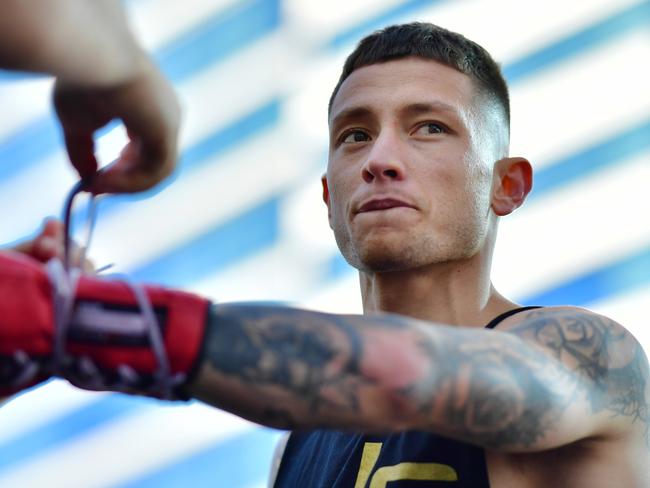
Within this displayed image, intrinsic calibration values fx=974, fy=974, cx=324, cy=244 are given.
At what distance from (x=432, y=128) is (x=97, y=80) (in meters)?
1.29

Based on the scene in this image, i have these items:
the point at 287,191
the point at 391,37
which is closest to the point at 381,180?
the point at 391,37

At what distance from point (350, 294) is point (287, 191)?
1.62 ft

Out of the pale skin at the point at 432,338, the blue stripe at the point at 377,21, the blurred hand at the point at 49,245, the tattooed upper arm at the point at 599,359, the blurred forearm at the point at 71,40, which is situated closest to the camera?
the blurred forearm at the point at 71,40

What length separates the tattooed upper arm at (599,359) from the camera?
1.75 metres

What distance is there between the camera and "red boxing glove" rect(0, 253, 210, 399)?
123cm

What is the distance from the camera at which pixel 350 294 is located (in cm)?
397

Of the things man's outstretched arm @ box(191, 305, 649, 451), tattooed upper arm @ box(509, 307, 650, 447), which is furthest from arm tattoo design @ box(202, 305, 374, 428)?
tattooed upper arm @ box(509, 307, 650, 447)

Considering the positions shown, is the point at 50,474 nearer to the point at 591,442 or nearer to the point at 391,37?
the point at 391,37

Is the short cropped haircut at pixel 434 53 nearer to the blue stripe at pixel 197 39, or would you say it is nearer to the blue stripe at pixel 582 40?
the blue stripe at pixel 582 40

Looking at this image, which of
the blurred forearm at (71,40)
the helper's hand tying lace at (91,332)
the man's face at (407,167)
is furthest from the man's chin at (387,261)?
the blurred forearm at (71,40)

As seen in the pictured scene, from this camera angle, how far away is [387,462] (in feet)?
6.72

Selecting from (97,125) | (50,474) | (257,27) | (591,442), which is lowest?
(50,474)

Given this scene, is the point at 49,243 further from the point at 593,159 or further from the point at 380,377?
the point at 593,159

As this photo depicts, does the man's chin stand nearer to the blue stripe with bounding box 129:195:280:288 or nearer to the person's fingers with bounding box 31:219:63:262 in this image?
the person's fingers with bounding box 31:219:63:262
